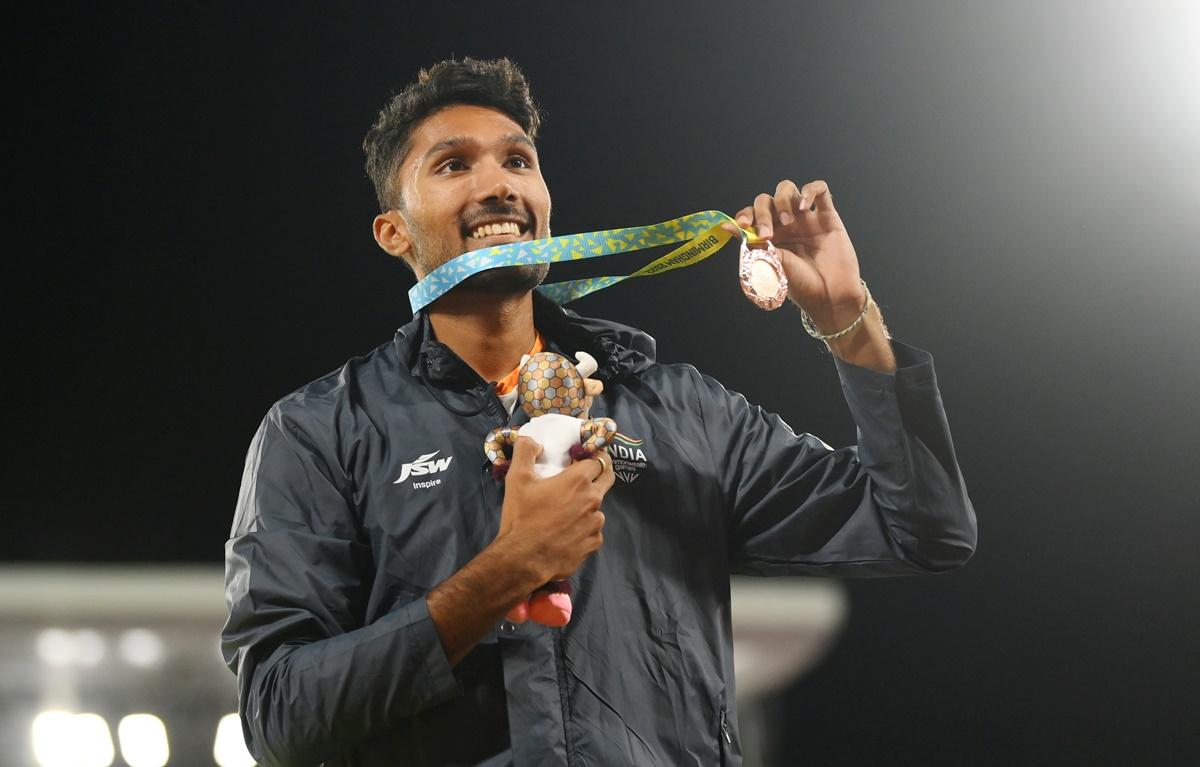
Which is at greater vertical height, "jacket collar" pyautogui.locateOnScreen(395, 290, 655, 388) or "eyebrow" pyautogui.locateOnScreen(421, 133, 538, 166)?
"eyebrow" pyautogui.locateOnScreen(421, 133, 538, 166)

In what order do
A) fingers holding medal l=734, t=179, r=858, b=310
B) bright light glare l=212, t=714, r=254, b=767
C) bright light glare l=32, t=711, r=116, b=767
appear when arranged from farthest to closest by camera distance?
bright light glare l=212, t=714, r=254, b=767
bright light glare l=32, t=711, r=116, b=767
fingers holding medal l=734, t=179, r=858, b=310

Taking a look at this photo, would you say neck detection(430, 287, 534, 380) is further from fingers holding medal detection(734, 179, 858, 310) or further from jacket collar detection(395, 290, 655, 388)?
fingers holding medal detection(734, 179, 858, 310)

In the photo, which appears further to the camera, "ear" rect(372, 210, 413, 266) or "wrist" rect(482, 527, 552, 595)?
"ear" rect(372, 210, 413, 266)

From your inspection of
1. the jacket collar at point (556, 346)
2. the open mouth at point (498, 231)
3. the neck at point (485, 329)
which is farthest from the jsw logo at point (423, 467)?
the open mouth at point (498, 231)

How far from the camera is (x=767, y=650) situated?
2.73 m

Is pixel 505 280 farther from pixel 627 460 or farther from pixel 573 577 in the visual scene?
pixel 573 577

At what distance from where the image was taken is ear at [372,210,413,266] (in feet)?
6.47

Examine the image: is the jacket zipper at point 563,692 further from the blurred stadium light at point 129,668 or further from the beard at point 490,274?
the blurred stadium light at point 129,668

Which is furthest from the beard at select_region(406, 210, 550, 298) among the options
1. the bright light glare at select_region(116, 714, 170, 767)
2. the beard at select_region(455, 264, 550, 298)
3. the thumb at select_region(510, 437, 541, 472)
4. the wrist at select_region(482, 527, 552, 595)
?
the bright light glare at select_region(116, 714, 170, 767)

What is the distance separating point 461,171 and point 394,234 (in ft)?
0.66

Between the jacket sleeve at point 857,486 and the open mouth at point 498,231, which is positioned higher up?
the open mouth at point 498,231

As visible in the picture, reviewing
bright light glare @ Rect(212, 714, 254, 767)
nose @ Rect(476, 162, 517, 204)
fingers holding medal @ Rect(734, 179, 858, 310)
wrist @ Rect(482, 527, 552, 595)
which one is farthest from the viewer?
bright light glare @ Rect(212, 714, 254, 767)

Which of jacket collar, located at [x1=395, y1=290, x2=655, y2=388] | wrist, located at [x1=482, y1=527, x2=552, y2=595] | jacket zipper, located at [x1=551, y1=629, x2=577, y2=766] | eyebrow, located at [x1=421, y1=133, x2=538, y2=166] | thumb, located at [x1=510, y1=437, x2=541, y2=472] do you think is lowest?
jacket zipper, located at [x1=551, y1=629, x2=577, y2=766]

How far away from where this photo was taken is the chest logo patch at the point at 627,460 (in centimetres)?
164
